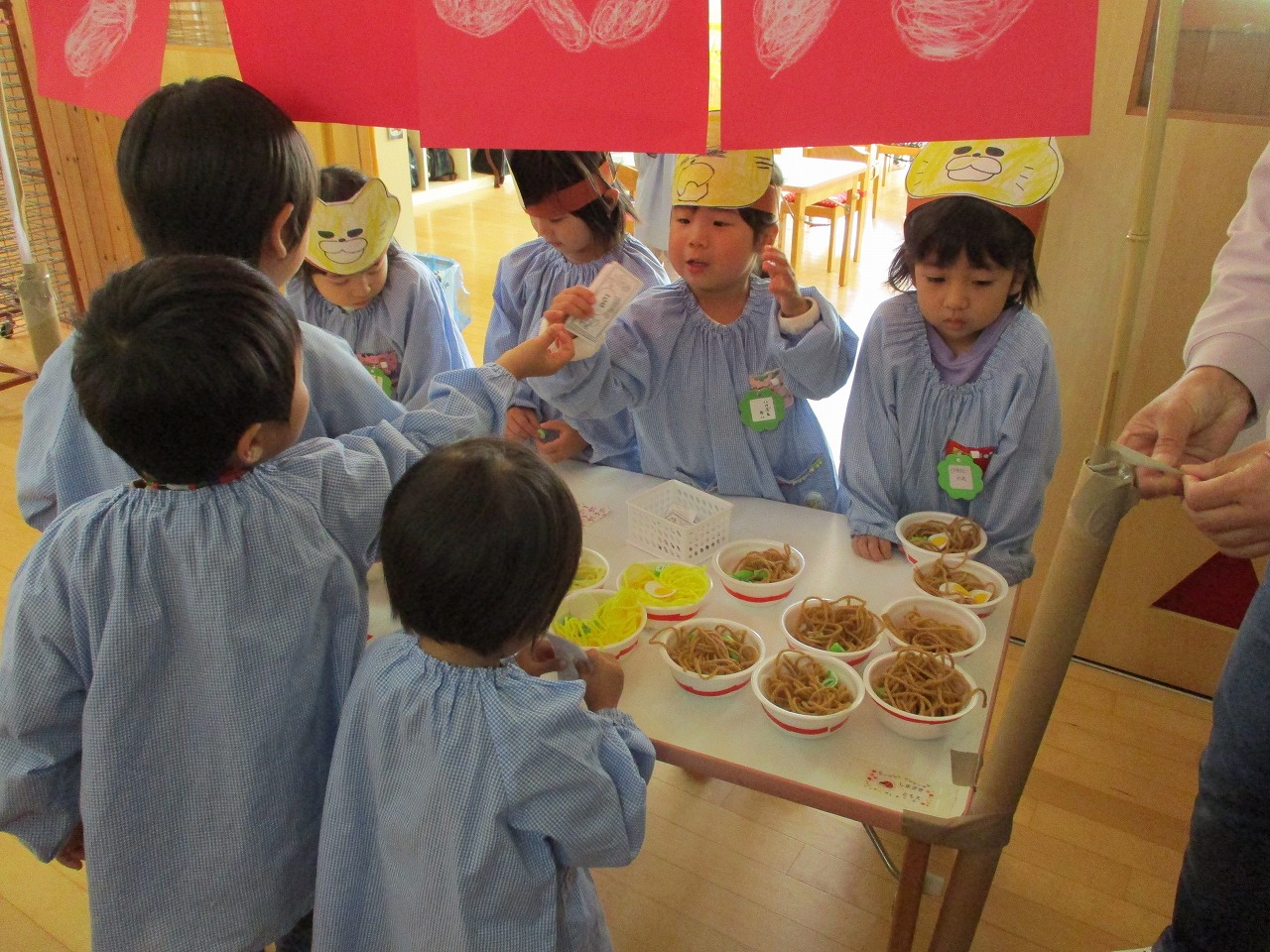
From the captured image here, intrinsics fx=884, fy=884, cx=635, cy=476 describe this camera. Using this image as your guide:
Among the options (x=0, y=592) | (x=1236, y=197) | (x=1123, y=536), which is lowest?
(x=0, y=592)

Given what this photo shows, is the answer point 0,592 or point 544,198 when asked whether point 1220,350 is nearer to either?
point 544,198

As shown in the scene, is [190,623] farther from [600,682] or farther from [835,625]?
[835,625]

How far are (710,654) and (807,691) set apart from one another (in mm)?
158

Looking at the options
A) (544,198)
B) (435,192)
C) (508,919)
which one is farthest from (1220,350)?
(435,192)

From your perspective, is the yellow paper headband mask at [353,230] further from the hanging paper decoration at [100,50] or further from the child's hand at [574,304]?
the child's hand at [574,304]

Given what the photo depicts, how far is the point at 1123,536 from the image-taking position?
Result: 7.66 feet

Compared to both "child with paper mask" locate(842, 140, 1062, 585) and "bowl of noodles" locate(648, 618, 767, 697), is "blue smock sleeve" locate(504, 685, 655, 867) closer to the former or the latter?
"bowl of noodles" locate(648, 618, 767, 697)

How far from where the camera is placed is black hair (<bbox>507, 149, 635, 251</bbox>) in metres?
1.84

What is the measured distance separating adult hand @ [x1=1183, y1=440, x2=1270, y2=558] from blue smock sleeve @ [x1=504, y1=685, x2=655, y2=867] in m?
0.67

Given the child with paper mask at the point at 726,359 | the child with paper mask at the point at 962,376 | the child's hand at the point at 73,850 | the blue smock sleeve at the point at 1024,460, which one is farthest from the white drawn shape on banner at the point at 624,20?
the child's hand at the point at 73,850

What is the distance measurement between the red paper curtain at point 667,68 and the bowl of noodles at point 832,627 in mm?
678

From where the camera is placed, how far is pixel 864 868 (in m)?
1.88

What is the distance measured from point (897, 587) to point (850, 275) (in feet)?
15.2

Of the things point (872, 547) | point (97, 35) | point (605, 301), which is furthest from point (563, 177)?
point (872, 547)
